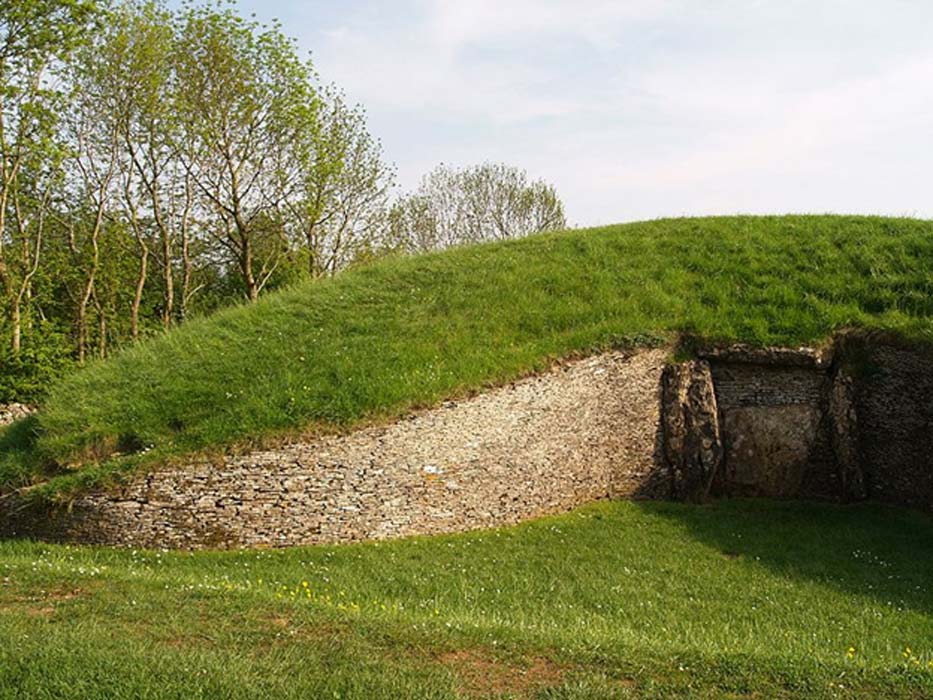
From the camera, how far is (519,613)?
9.58 m

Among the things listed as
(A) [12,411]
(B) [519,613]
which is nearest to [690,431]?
(B) [519,613]

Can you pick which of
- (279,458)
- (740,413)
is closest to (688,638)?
(279,458)

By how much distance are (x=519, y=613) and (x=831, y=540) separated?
21.1 ft

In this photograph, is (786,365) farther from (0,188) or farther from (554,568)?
(0,188)

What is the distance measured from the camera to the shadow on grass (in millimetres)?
11609

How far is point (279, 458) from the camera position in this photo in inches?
494

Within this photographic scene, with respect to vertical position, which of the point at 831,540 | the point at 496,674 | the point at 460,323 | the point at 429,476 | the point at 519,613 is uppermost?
the point at 460,323

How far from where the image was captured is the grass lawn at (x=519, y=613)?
6.33 meters

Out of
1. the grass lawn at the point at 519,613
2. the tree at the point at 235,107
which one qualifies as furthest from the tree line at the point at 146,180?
the grass lawn at the point at 519,613

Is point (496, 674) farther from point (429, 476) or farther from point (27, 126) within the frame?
point (27, 126)

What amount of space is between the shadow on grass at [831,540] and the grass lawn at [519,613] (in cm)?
5

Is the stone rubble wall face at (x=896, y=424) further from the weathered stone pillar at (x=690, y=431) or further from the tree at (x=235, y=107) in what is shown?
the tree at (x=235, y=107)

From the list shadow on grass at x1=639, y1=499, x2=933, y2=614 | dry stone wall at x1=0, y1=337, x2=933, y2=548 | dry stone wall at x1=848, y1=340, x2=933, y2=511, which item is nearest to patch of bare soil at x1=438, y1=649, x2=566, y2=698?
dry stone wall at x1=0, y1=337, x2=933, y2=548

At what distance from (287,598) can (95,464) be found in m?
5.70
